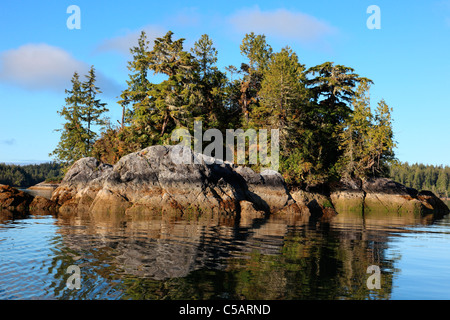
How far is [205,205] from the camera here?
79.9 ft

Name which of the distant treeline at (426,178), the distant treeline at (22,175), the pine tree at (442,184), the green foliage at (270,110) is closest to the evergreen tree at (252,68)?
the green foliage at (270,110)

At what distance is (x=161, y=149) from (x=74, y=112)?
112 feet

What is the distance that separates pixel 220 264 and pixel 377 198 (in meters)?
32.8

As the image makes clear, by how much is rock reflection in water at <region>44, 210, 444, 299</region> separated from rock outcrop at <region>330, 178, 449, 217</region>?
77.5ft

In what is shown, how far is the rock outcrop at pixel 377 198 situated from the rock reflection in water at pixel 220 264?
23.6m

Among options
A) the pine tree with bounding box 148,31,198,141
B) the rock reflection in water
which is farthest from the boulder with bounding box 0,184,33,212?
the pine tree with bounding box 148,31,198,141

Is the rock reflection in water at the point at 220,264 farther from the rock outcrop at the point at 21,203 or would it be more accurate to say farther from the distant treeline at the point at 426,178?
the distant treeline at the point at 426,178

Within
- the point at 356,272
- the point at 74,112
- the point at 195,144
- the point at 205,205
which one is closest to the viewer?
the point at 356,272

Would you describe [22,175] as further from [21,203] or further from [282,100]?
[282,100]

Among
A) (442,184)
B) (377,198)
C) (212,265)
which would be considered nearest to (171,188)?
(212,265)

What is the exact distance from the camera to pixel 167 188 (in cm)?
2516

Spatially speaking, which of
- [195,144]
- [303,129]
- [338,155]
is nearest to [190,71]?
[195,144]
